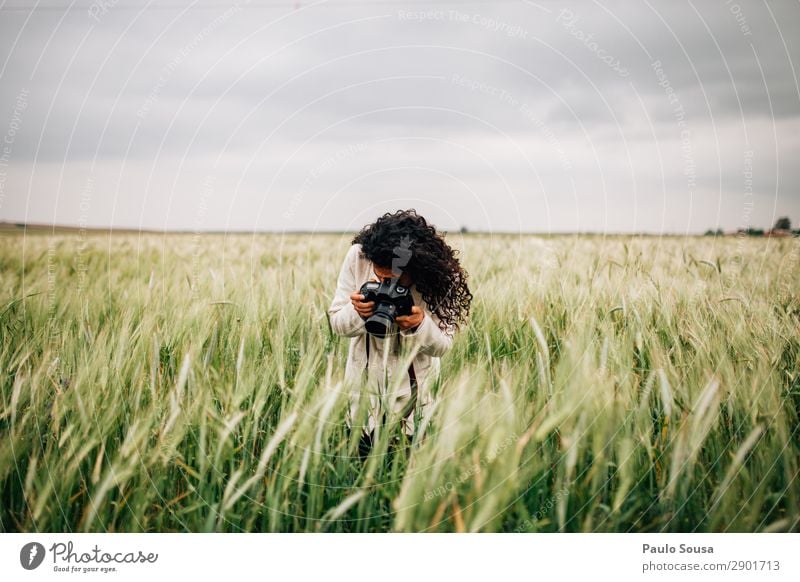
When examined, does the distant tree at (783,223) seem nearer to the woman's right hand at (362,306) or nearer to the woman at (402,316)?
the woman at (402,316)

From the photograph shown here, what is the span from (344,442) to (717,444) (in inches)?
36.0

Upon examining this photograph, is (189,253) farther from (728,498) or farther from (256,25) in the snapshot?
(728,498)

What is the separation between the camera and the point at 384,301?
1.37 meters

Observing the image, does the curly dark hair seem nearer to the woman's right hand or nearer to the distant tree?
the woman's right hand

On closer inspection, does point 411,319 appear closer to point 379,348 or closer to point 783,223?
point 379,348

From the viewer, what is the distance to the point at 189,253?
3.21 metres

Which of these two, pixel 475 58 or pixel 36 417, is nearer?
pixel 36 417

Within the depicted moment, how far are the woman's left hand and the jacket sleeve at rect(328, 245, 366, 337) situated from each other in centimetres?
10

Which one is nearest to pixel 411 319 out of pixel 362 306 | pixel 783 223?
pixel 362 306

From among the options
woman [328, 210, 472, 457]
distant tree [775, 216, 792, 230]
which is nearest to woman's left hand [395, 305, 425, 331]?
woman [328, 210, 472, 457]

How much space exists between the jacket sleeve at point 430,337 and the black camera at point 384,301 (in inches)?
3.4

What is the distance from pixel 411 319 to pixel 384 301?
10 centimetres

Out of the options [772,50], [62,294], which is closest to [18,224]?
[62,294]

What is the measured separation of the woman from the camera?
4.66 feet
